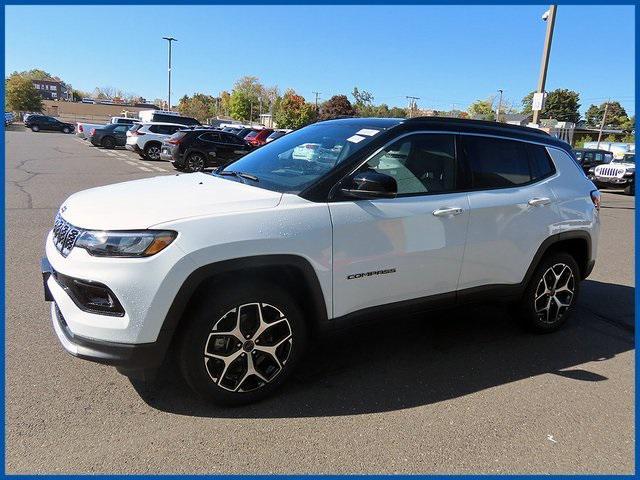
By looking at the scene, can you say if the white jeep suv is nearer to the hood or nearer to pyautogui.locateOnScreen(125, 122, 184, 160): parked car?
the hood

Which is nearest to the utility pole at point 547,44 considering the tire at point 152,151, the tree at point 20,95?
the tire at point 152,151

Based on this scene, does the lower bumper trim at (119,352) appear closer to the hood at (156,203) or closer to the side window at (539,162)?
the hood at (156,203)

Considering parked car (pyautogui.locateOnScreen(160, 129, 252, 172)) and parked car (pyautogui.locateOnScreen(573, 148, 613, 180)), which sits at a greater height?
parked car (pyautogui.locateOnScreen(573, 148, 613, 180))

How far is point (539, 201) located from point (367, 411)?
2322 millimetres

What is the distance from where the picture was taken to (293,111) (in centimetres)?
9038

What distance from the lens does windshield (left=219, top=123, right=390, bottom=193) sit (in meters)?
3.32

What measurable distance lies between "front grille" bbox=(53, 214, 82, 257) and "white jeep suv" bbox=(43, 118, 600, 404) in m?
0.01

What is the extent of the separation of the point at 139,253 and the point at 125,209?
37 cm

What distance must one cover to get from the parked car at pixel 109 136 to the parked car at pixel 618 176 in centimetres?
2529

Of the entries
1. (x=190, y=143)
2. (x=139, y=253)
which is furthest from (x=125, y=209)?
(x=190, y=143)

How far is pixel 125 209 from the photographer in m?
2.82

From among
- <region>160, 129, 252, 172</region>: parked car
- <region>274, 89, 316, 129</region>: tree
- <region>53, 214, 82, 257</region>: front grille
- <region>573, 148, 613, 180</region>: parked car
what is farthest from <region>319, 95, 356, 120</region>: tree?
<region>53, 214, 82, 257</region>: front grille

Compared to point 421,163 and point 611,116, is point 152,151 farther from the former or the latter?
point 611,116

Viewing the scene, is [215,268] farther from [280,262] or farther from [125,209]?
[125,209]
